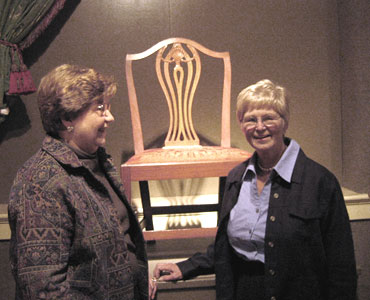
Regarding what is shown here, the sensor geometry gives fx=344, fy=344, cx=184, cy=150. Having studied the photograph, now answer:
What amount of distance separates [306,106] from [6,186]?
85.4 inches

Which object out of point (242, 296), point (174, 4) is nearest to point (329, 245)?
point (242, 296)

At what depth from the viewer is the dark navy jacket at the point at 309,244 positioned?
3.19 feet

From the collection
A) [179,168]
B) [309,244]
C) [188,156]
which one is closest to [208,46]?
[188,156]

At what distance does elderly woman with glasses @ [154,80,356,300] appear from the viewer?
0.97 m

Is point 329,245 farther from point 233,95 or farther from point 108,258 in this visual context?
point 233,95

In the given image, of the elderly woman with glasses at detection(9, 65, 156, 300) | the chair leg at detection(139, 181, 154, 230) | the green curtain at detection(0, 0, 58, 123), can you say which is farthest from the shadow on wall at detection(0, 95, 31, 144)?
the elderly woman with glasses at detection(9, 65, 156, 300)

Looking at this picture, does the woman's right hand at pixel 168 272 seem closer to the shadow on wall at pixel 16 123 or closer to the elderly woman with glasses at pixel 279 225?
the elderly woman with glasses at pixel 279 225

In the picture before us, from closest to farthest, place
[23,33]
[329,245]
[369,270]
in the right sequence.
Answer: [329,245]
[369,270]
[23,33]

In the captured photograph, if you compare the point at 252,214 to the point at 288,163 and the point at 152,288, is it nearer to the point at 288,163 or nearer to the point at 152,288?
the point at 288,163

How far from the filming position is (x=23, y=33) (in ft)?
7.10

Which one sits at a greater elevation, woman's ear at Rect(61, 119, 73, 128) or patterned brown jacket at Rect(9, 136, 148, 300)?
woman's ear at Rect(61, 119, 73, 128)

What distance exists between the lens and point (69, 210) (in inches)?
34.8

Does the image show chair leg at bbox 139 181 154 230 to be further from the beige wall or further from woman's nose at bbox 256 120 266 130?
woman's nose at bbox 256 120 266 130

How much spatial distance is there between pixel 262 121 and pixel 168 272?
2.21 feet
